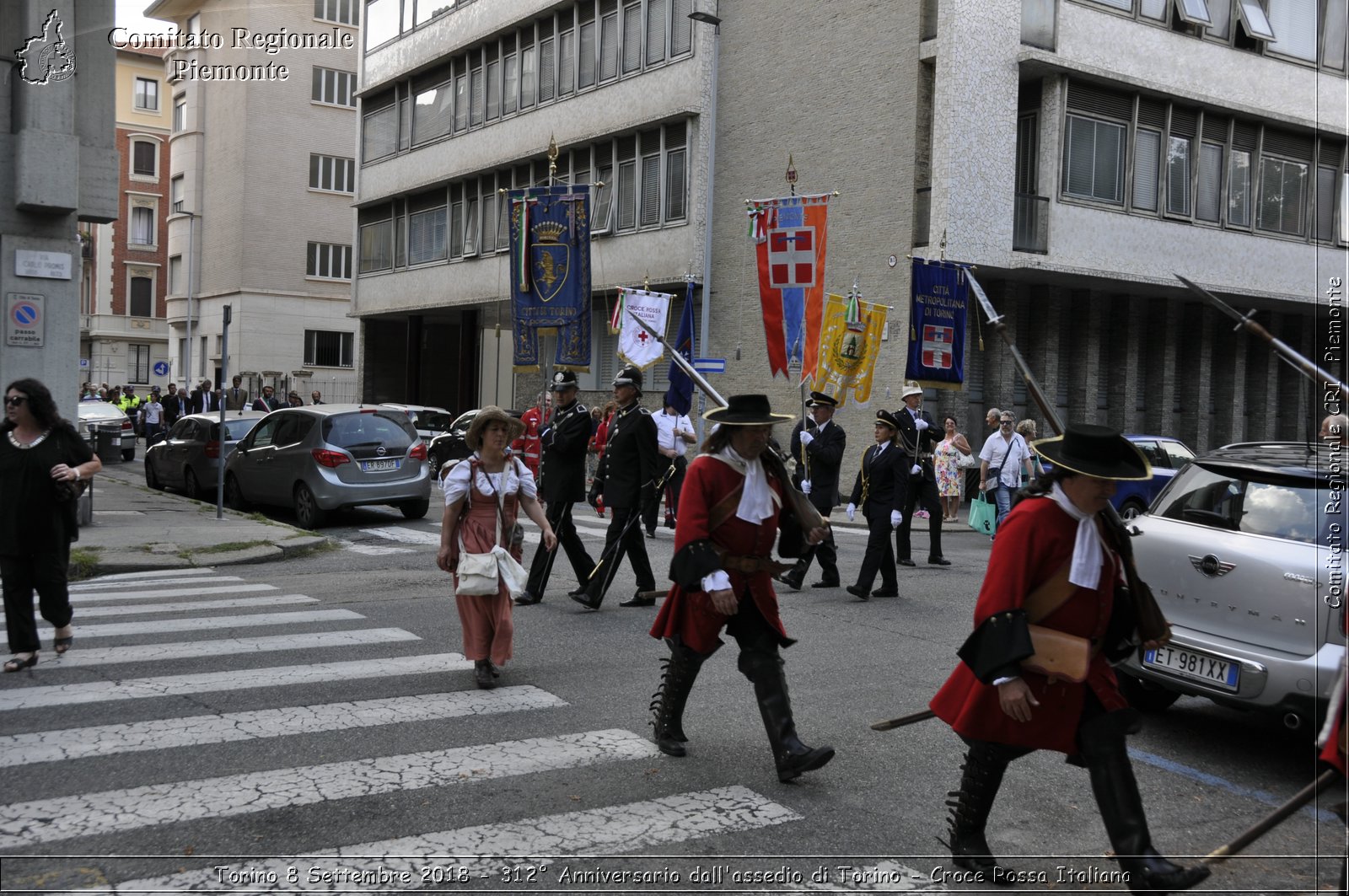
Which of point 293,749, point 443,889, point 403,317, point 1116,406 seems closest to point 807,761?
point 443,889

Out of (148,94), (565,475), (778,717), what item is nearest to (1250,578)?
(778,717)

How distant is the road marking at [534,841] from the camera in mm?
4164

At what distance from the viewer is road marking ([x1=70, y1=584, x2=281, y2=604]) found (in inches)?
407

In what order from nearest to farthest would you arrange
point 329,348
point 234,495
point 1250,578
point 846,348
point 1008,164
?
point 1250,578 → point 234,495 → point 846,348 → point 1008,164 → point 329,348

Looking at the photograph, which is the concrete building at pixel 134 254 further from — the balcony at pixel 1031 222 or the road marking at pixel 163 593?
the road marking at pixel 163 593

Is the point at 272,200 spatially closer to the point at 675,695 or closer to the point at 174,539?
the point at 174,539

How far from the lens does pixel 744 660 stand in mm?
5570

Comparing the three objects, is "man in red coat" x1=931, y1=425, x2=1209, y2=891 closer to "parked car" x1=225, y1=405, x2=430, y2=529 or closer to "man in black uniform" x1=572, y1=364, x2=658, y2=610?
"man in black uniform" x1=572, y1=364, x2=658, y2=610

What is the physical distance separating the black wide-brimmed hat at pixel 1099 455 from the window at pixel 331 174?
5019cm

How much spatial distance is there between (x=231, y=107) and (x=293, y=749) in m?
50.0

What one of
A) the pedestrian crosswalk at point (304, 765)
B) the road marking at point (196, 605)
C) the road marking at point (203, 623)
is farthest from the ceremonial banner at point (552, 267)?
the pedestrian crosswalk at point (304, 765)

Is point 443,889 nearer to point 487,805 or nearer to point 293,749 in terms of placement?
point 487,805

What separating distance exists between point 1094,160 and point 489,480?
62.8ft

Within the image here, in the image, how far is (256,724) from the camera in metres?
6.14
